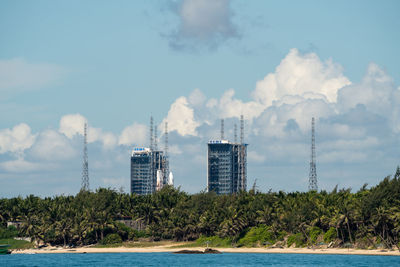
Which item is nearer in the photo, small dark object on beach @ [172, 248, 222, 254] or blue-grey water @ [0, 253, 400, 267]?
blue-grey water @ [0, 253, 400, 267]

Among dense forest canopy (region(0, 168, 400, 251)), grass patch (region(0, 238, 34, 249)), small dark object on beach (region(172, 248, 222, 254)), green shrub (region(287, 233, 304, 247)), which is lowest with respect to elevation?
small dark object on beach (region(172, 248, 222, 254))

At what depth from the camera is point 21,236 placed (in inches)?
6024

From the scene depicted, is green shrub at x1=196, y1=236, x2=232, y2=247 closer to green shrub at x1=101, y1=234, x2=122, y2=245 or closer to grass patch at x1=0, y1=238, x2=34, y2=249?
green shrub at x1=101, y1=234, x2=122, y2=245

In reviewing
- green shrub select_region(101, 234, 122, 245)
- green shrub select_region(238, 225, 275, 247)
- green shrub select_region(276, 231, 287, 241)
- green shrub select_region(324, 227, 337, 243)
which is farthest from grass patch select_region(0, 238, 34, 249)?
green shrub select_region(324, 227, 337, 243)

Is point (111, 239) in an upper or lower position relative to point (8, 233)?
lower

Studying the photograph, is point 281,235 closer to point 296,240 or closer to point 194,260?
point 296,240

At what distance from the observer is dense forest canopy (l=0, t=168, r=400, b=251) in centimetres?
12338

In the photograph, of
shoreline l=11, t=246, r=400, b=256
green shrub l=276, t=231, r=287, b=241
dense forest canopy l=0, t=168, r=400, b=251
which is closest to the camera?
shoreline l=11, t=246, r=400, b=256

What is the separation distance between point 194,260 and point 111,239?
101 ft

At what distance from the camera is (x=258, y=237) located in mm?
138500

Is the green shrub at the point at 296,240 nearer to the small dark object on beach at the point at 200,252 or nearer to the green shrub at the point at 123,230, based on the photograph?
the small dark object on beach at the point at 200,252

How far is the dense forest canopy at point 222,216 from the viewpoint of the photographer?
123 m

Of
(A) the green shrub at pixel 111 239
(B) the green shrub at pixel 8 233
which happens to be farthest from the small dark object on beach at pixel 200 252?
(B) the green shrub at pixel 8 233

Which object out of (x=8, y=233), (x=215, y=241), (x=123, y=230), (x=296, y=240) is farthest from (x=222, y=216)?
(x=8, y=233)
